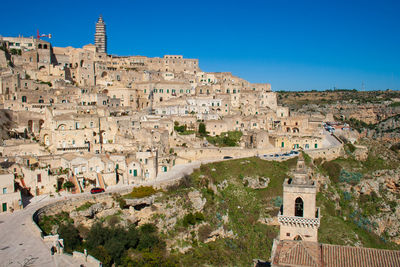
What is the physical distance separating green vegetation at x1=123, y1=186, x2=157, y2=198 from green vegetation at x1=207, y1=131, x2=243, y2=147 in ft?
56.2

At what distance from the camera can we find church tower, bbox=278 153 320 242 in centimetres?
2300

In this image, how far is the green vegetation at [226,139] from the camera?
50.1m

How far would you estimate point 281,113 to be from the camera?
63.8 metres

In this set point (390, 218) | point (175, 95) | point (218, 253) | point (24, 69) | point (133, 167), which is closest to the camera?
point (218, 253)

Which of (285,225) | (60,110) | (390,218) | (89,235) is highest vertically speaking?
(60,110)

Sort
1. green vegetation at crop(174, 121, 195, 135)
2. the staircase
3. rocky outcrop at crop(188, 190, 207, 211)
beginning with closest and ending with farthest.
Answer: the staircase
rocky outcrop at crop(188, 190, 207, 211)
green vegetation at crop(174, 121, 195, 135)

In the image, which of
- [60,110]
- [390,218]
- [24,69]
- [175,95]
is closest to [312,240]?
[390,218]

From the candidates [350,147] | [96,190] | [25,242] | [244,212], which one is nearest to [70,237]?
[25,242]

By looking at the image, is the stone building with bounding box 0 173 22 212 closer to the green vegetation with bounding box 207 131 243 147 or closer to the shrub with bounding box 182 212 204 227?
the shrub with bounding box 182 212 204 227

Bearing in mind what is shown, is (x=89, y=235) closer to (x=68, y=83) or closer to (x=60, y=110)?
(x=60, y=110)

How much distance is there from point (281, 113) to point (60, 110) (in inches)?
1336

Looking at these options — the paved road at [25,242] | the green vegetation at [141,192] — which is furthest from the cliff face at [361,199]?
the paved road at [25,242]

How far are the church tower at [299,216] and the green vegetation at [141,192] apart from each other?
44.9ft

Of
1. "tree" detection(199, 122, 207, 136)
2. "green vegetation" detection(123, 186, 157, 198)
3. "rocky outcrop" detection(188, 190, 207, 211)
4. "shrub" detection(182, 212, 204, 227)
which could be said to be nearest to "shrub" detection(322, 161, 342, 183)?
"tree" detection(199, 122, 207, 136)
